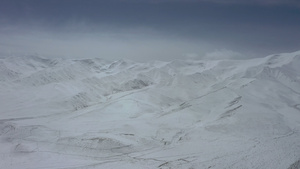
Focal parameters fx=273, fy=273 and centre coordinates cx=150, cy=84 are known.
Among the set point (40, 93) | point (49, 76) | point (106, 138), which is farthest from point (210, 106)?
point (49, 76)

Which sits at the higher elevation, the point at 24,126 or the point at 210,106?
the point at 210,106

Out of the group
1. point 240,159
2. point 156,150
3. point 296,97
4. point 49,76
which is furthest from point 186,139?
point 49,76

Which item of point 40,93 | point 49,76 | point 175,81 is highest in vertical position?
point 175,81

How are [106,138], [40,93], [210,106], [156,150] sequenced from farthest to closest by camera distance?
[40,93] → [210,106] → [106,138] → [156,150]

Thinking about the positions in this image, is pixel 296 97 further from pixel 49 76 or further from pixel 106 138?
pixel 49 76

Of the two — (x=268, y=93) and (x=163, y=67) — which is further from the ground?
(x=268, y=93)

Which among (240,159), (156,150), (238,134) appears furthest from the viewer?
(238,134)

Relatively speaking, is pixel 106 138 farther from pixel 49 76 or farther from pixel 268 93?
pixel 49 76

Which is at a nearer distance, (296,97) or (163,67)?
(296,97)

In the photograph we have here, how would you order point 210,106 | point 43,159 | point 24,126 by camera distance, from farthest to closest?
point 210,106 < point 24,126 < point 43,159

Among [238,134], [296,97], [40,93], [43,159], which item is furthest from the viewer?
[40,93]
